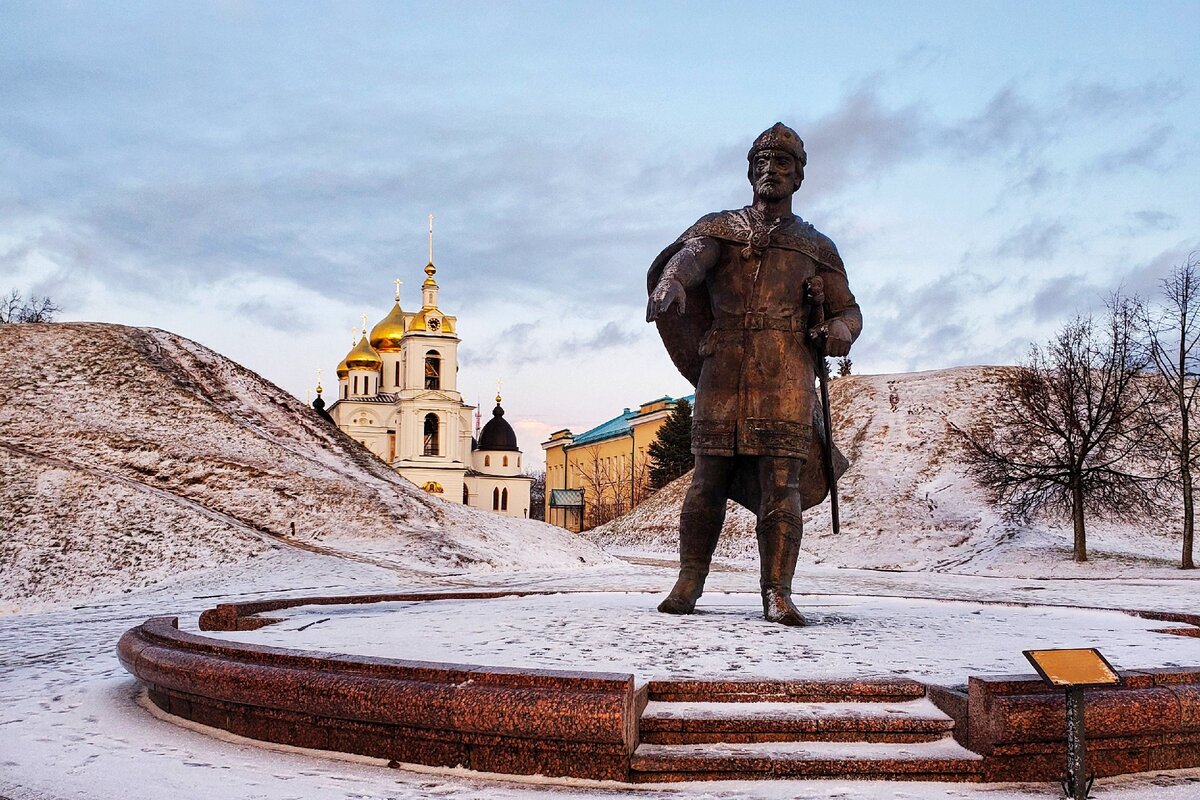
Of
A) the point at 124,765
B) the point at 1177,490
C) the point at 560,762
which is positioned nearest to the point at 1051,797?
the point at 560,762

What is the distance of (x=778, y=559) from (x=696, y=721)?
9.94ft

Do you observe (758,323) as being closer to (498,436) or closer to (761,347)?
(761,347)

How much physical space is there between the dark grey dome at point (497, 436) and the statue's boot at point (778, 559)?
83675mm

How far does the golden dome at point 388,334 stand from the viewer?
9094 centimetres

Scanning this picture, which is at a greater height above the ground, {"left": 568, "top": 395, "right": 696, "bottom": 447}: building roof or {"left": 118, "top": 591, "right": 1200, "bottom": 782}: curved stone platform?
{"left": 568, "top": 395, "right": 696, "bottom": 447}: building roof

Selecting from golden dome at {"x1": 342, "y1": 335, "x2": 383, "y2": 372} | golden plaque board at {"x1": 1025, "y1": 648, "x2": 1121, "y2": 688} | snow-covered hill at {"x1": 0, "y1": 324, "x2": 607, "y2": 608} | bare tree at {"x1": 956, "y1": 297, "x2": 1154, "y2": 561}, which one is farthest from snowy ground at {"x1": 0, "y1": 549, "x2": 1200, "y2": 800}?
golden dome at {"x1": 342, "y1": 335, "x2": 383, "y2": 372}

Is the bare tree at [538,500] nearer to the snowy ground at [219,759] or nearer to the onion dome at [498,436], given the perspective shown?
the onion dome at [498,436]

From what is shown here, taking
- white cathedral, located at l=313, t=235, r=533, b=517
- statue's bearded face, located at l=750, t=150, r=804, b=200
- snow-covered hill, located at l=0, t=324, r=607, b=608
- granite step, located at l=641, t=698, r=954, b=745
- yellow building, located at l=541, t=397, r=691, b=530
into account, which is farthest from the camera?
white cathedral, located at l=313, t=235, r=533, b=517

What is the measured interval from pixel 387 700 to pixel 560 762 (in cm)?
75

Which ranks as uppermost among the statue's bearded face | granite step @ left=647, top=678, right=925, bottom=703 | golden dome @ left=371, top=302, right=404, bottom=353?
golden dome @ left=371, top=302, right=404, bottom=353

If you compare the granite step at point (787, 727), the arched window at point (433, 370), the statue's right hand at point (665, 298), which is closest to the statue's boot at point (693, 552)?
the statue's right hand at point (665, 298)

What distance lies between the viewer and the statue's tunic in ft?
24.2

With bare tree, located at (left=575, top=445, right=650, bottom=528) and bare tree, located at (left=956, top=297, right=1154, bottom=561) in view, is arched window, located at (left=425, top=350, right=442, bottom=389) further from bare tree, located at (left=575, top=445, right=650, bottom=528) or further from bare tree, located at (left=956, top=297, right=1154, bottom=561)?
bare tree, located at (left=956, top=297, right=1154, bottom=561)

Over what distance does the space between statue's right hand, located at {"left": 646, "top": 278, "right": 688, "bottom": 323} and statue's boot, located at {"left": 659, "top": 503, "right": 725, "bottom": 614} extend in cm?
155
